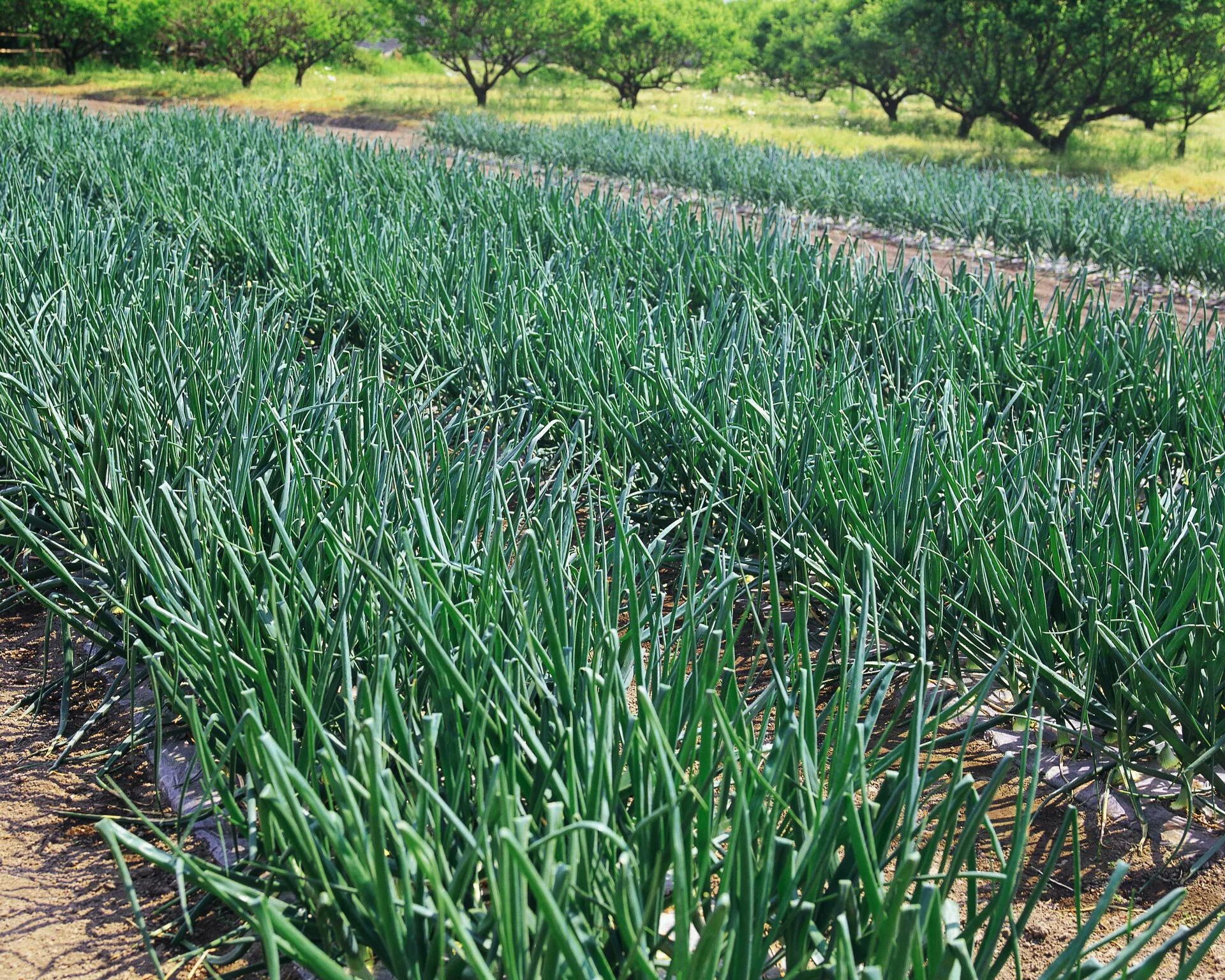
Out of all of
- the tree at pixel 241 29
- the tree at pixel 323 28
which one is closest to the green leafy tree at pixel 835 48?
the tree at pixel 323 28

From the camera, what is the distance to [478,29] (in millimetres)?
19859

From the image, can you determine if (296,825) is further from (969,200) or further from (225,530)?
(969,200)

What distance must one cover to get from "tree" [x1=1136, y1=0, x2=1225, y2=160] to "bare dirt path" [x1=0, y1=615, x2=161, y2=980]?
666 inches

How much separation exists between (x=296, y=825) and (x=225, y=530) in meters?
1.02

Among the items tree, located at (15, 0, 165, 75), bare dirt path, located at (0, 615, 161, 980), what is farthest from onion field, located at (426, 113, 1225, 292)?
tree, located at (15, 0, 165, 75)

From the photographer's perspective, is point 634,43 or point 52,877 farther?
point 634,43

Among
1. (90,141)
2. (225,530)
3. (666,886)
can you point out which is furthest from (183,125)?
(666,886)

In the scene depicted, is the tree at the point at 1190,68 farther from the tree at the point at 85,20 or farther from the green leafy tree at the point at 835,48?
the tree at the point at 85,20

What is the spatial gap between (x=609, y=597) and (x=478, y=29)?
19773 millimetres

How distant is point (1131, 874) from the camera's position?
1.84 metres

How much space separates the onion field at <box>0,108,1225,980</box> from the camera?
1.25 metres

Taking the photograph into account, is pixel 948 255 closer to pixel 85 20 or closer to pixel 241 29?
pixel 241 29

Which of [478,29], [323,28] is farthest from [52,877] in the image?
[323,28]

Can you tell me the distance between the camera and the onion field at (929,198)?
742 centimetres
